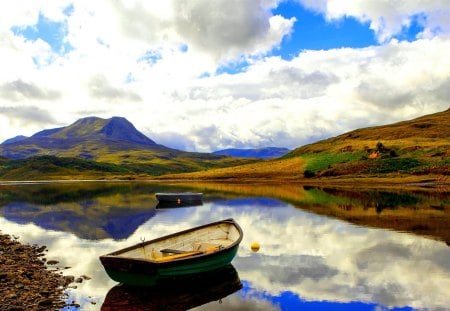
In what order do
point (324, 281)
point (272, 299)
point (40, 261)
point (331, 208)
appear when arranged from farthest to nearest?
point (331, 208)
point (40, 261)
point (324, 281)
point (272, 299)

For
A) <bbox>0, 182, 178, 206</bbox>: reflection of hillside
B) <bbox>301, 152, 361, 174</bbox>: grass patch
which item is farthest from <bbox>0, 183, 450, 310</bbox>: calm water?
<bbox>301, 152, 361, 174</bbox>: grass patch

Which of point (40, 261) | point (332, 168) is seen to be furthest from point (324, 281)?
point (332, 168)

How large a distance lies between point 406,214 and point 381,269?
3079cm

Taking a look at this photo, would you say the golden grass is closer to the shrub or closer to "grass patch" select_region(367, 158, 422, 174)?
the shrub

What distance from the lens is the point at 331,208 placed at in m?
67.4

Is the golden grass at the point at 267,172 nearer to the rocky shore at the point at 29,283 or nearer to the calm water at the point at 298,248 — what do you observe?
the calm water at the point at 298,248

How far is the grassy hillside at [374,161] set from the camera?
397ft

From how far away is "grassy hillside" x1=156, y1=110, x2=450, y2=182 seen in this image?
12115 centimetres

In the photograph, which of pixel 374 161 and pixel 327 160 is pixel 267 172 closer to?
pixel 327 160

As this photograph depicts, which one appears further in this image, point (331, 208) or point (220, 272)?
point (331, 208)

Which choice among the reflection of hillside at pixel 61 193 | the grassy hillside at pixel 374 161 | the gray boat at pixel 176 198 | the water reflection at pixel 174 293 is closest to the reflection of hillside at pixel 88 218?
the gray boat at pixel 176 198

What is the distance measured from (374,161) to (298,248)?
10309 cm

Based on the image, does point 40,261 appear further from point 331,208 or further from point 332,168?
point 332,168

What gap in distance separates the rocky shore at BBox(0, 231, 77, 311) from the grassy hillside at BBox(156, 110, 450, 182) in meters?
103
